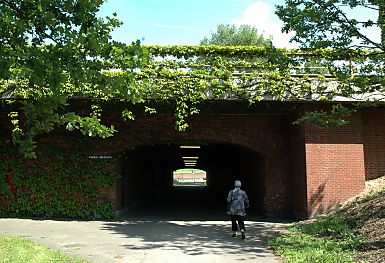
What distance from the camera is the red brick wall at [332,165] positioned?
14.1m

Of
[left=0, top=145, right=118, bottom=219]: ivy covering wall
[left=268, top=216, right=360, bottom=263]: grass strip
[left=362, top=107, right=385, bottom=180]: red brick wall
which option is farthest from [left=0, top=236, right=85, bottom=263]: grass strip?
[left=362, top=107, right=385, bottom=180]: red brick wall

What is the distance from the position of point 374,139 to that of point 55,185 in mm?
11945

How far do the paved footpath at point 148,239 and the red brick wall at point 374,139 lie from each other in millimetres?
4373

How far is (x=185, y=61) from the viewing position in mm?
14219

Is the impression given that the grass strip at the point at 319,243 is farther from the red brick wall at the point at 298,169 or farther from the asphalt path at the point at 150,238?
the red brick wall at the point at 298,169

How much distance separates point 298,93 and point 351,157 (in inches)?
116

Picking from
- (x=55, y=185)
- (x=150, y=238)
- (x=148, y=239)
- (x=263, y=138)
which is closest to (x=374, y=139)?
(x=263, y=138)

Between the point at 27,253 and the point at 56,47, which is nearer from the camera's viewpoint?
the point at 56,47

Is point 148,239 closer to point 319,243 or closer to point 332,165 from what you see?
point 319,243

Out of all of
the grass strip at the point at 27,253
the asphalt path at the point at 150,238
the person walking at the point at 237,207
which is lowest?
the asphalt path at the point at 150,238

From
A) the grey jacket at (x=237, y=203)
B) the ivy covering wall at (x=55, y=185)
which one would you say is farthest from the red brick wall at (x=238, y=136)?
the grey jacket at (x=237, y=203)

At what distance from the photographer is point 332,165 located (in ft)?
46.9

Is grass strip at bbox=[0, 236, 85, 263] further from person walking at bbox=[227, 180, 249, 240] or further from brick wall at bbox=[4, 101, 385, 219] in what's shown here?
brick wall at bbox=[4, 101, 385, 219]

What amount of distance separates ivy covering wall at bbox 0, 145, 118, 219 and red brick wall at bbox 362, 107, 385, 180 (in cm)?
944
